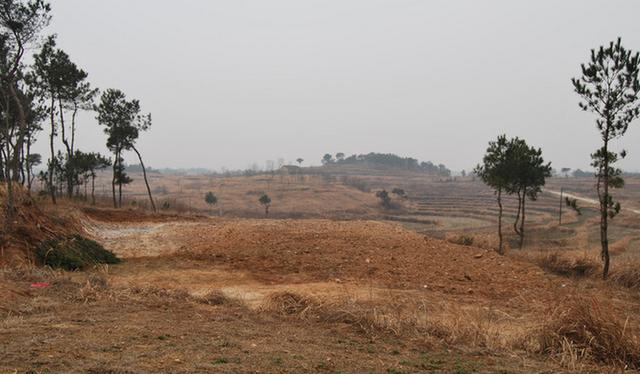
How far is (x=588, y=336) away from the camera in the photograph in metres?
4.64

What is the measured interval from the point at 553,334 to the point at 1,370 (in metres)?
5.34

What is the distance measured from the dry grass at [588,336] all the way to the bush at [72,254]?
1000cm

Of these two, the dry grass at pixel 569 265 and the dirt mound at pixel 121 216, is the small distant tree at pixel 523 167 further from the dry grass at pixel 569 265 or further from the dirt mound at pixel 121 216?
the dirt mound at pixel 121 216

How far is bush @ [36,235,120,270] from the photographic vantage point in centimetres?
1002

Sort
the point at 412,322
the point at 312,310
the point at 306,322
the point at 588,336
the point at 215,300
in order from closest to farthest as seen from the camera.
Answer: the point at 588,336
the point at 412,322
the point at 306,322
the point at 312,310
the point at 215,300

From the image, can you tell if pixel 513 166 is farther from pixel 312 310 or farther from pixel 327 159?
pixel 327 159

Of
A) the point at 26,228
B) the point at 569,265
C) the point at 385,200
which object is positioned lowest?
the point at 385,200

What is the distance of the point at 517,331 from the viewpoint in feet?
17.3

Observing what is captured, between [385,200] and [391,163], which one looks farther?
[391,163]

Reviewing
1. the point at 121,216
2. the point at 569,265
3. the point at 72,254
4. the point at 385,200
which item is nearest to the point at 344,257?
the point at 72,254

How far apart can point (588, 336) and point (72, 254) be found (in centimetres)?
1090

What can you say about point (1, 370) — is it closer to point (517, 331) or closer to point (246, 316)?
point (246, 316)

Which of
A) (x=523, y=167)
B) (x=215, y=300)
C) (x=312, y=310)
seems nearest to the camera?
(x=312, y=310)

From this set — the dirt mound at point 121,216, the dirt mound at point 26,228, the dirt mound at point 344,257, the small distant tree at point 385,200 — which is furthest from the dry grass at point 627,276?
the small distant tree at point 385,200
